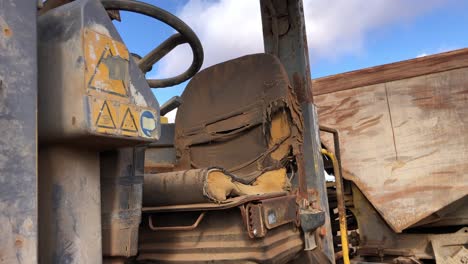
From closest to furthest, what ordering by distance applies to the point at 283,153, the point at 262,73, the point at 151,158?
the point at 283,153
the point at 262,73
the point at 151,158

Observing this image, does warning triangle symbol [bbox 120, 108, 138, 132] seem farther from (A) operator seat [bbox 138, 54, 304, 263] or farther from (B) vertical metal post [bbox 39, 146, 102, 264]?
(A) operator seat [bbox 138, 54, 304, 263]

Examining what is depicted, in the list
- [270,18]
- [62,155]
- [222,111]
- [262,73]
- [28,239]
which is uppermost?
[270,18]

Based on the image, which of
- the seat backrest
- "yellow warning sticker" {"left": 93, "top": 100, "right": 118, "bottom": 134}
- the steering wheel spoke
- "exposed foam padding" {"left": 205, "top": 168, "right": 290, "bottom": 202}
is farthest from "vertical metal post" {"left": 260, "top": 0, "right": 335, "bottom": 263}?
"yellow warning sticker" {"left": 93, "top": 100, "right": 118, "bottom": 134}

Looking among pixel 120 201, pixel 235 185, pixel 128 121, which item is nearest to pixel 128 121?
pixel 128 121

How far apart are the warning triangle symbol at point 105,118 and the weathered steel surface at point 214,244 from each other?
2.25ft

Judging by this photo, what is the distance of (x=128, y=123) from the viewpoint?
0.86m

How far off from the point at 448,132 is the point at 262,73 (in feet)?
4.75

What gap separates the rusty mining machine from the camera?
0.73m

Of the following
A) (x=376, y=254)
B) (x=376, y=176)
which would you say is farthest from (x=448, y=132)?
(x=376, y=254)

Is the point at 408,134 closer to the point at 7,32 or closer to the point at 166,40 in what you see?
the point at 166,40

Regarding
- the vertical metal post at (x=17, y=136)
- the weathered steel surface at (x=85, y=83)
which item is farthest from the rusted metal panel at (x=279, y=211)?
the vertical metal post at (x=17, y=136)

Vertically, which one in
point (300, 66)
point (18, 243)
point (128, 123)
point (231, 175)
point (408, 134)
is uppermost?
point (300, 66)

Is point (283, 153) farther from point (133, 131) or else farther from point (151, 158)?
point (133, 131)

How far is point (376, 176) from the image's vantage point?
9.78 feet
